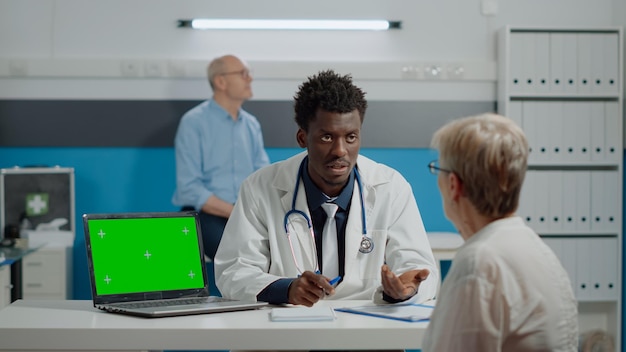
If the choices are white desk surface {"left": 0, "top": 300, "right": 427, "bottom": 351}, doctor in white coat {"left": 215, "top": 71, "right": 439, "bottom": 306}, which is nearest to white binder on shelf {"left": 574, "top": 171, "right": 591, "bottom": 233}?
doctor in white coat {"left": 215, "top": 71, "right": 439, "bottom": 306}

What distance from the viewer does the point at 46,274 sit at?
15.2 feet

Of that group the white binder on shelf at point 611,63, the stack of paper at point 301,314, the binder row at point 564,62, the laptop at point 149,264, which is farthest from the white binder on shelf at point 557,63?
the stack of paper at point 301,314

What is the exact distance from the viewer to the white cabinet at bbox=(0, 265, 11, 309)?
3830mm

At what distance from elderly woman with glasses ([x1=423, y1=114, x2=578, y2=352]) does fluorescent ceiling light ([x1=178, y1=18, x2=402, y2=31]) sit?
3.44 metres

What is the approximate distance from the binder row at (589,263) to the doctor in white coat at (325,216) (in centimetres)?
252

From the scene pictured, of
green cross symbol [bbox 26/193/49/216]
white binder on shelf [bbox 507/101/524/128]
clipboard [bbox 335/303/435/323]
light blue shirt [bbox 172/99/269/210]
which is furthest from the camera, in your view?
white binder on shelf [bbox 507/101/524/128]

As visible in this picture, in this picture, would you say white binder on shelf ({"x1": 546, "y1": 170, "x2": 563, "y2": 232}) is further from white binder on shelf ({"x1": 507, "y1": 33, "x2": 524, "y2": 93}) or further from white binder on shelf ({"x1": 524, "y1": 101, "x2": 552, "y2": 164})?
white binder on shelf ({"x1": 507, "y1": 33, "x2": 524, "y2": 93})

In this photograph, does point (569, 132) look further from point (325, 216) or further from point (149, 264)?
point (149, 264)

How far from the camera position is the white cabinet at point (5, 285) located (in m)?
3.83

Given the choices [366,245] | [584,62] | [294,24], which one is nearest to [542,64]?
[584,62]

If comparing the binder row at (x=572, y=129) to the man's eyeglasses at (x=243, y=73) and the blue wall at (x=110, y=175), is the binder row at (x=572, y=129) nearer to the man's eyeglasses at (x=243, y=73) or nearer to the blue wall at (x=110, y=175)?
the blue wall at (x=110, y=175)

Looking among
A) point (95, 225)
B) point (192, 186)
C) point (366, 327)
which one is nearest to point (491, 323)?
point (366, 327)

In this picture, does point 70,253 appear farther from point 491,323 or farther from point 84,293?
point 491,323

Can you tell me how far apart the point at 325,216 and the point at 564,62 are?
9.15 feet
